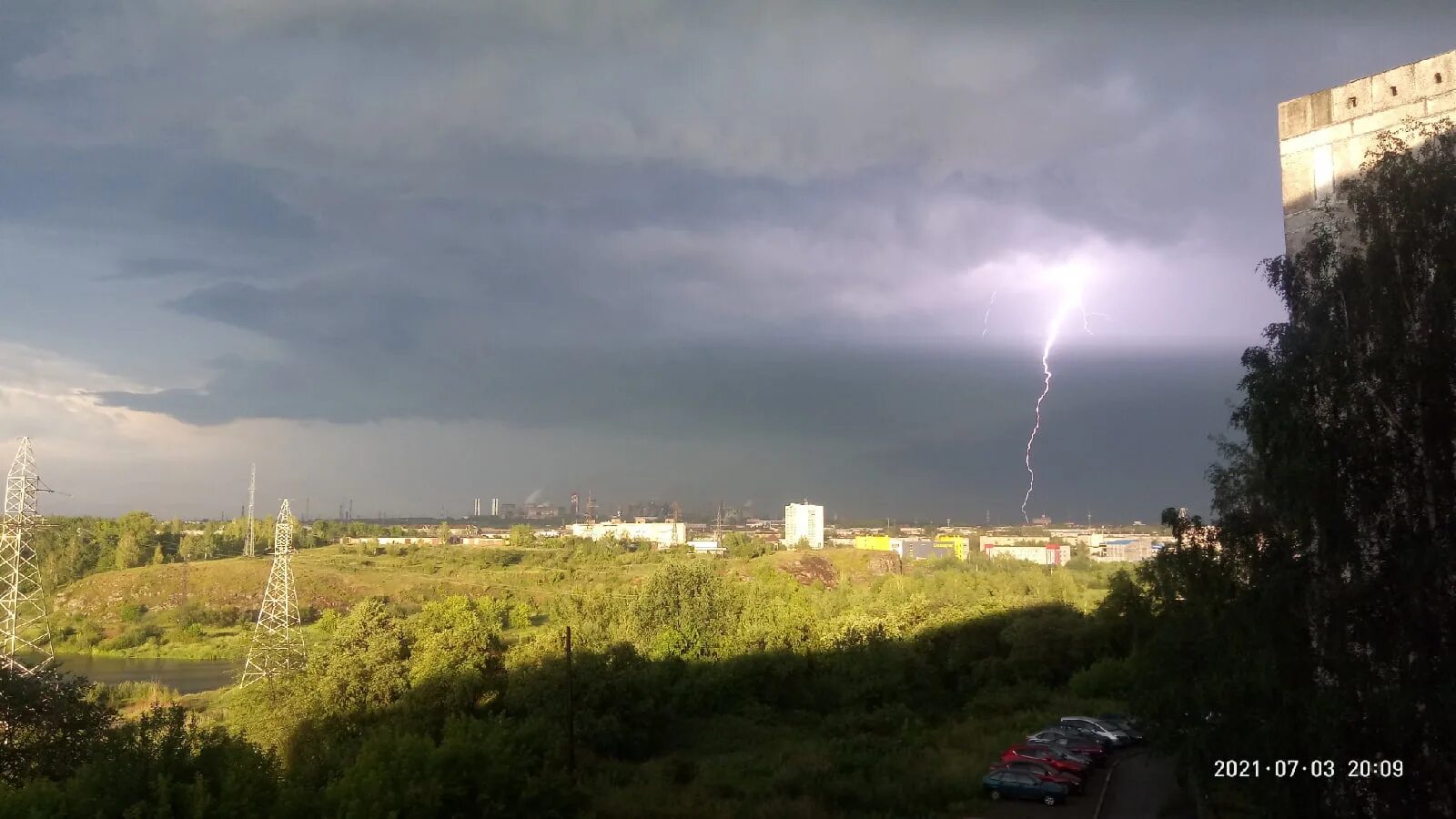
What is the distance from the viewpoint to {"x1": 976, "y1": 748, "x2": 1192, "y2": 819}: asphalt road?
2183 cm

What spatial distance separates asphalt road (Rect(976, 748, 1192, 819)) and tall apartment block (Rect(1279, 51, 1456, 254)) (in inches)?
502

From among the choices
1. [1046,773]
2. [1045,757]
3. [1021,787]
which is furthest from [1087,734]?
[1021,787]

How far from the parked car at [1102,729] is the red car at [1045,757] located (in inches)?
198

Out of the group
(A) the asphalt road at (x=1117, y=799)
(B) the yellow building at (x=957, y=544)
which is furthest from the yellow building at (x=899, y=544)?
(A) the asphalt road at (x=1117, y=799)

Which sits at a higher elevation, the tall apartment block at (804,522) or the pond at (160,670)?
the tall apartment block at (804,522)

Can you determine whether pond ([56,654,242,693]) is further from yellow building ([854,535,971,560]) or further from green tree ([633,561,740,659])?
yellow building ([854,535,971,560])

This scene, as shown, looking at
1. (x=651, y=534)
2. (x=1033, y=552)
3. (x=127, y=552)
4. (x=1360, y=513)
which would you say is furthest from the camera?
(x=651, y=534)

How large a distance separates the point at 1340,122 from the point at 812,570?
300 feet

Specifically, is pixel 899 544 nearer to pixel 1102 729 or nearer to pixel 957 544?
pixel 957 544

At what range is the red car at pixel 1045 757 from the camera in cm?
2417

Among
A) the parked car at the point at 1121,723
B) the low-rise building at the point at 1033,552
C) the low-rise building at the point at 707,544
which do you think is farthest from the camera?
the low-rise building at the point at 707,544

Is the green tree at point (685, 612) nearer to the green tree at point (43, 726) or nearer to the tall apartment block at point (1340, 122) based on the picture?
the green tree at point (43, 726)

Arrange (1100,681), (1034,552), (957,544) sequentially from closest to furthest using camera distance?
1. (1100,681)
2. (1034,552)
3. (957,544)

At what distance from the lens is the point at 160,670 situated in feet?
235
